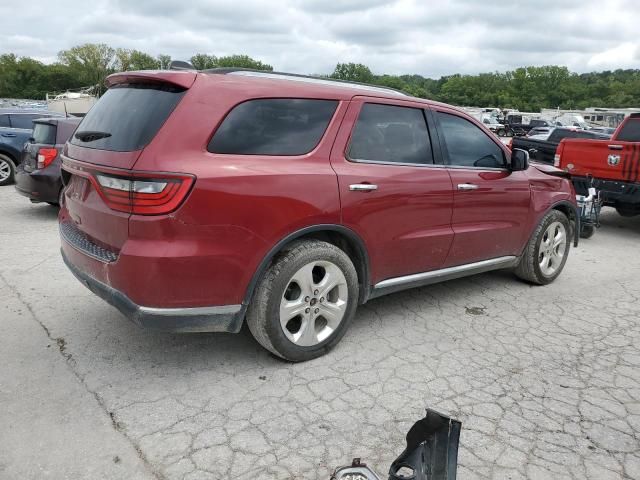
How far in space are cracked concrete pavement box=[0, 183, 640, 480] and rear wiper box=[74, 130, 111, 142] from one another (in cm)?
140

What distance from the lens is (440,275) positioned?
427 centimetres

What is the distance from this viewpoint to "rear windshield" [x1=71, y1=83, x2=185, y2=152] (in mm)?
2928

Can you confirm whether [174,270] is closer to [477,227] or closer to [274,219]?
[274,219]

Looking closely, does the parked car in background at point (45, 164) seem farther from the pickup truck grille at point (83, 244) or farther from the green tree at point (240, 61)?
the green tree at point (240, 61)

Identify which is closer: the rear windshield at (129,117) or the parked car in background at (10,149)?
the rear windshield at (129,117)

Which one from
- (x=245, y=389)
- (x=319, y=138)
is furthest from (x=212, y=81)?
(x=245, y=389)

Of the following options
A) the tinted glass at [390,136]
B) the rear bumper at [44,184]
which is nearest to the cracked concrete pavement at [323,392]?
the tinted glass at [390,136]

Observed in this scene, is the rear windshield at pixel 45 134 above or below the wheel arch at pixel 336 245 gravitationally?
above

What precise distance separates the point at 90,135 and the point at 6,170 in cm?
908

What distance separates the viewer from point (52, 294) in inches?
183

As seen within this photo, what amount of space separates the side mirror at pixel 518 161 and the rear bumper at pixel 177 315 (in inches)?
112

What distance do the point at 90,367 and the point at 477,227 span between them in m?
3.10

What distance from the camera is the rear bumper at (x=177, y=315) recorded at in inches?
113

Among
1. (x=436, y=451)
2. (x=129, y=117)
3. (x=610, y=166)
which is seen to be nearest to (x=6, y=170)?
(x=129, y=117)
